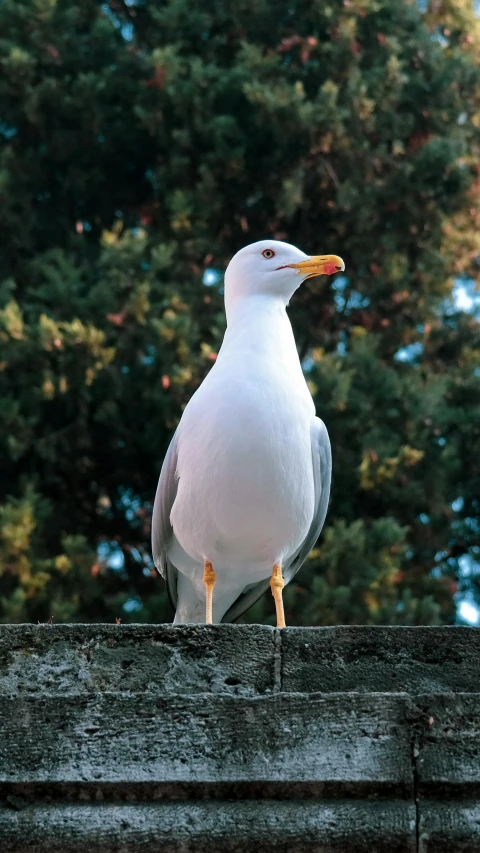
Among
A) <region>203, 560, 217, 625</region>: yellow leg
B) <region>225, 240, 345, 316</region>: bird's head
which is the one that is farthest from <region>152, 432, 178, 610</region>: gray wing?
<region>225, 240, 345, 316</region>: bird's head

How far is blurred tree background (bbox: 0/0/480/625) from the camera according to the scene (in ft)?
28.1

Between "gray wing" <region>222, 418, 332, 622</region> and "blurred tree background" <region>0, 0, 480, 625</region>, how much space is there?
3.25 m

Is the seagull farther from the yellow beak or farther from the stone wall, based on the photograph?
the stone wall

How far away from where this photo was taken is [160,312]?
362 inches

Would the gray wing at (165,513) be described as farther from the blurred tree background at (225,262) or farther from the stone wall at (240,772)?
the blurred tree background at (225,262)

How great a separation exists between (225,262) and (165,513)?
20.2 ft

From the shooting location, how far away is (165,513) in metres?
4.35

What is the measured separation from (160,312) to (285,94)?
81.7 inches

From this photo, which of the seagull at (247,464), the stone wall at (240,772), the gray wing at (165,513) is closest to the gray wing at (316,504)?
the seagull at (247,464)

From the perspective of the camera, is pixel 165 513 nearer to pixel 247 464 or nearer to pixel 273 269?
pixel 247 464

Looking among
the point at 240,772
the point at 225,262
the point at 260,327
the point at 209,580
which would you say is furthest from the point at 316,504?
the point at 225,262

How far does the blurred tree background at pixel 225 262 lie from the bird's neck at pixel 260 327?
12.2 feet

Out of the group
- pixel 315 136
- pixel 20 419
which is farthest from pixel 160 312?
pixel 315 136

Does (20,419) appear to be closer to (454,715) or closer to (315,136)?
(315,136)
